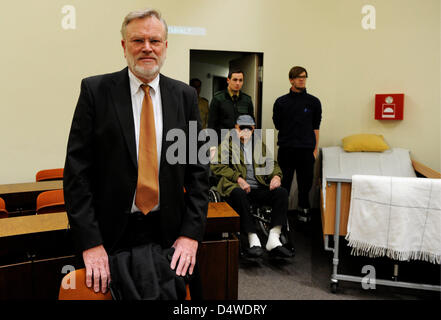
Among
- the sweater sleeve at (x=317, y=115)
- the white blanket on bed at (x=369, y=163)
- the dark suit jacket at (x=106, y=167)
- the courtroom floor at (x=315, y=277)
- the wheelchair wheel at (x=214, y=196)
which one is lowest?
the courtroom floor at (x=315, y=277)

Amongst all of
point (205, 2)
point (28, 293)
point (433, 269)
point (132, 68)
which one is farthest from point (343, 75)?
point (28, 293)

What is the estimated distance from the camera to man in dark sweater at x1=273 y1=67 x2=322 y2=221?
4.11 meters

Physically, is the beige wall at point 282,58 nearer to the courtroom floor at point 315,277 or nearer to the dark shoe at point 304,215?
the dark shoe at point 304,215

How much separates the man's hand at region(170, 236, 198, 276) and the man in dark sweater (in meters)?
2.90

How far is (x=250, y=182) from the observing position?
3473 mm

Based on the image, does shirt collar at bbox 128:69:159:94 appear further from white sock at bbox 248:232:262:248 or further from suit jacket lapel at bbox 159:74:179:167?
white sock at bbox 248:232:262:248

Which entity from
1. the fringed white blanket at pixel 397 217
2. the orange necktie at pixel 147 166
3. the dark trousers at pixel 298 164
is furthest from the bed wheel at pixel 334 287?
the orange necktie at pixel 147 166

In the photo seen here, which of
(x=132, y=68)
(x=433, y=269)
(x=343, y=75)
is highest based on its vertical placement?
(x=343, y=75)

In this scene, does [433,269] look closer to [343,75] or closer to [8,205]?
[343,75]

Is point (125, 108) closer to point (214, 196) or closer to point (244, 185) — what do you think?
point (214, 196)

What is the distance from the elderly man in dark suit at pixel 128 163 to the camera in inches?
50.4

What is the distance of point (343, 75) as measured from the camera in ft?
15.7

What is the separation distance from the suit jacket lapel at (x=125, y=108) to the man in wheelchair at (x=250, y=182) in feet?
6.51

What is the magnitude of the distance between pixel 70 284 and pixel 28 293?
637 millimetres
